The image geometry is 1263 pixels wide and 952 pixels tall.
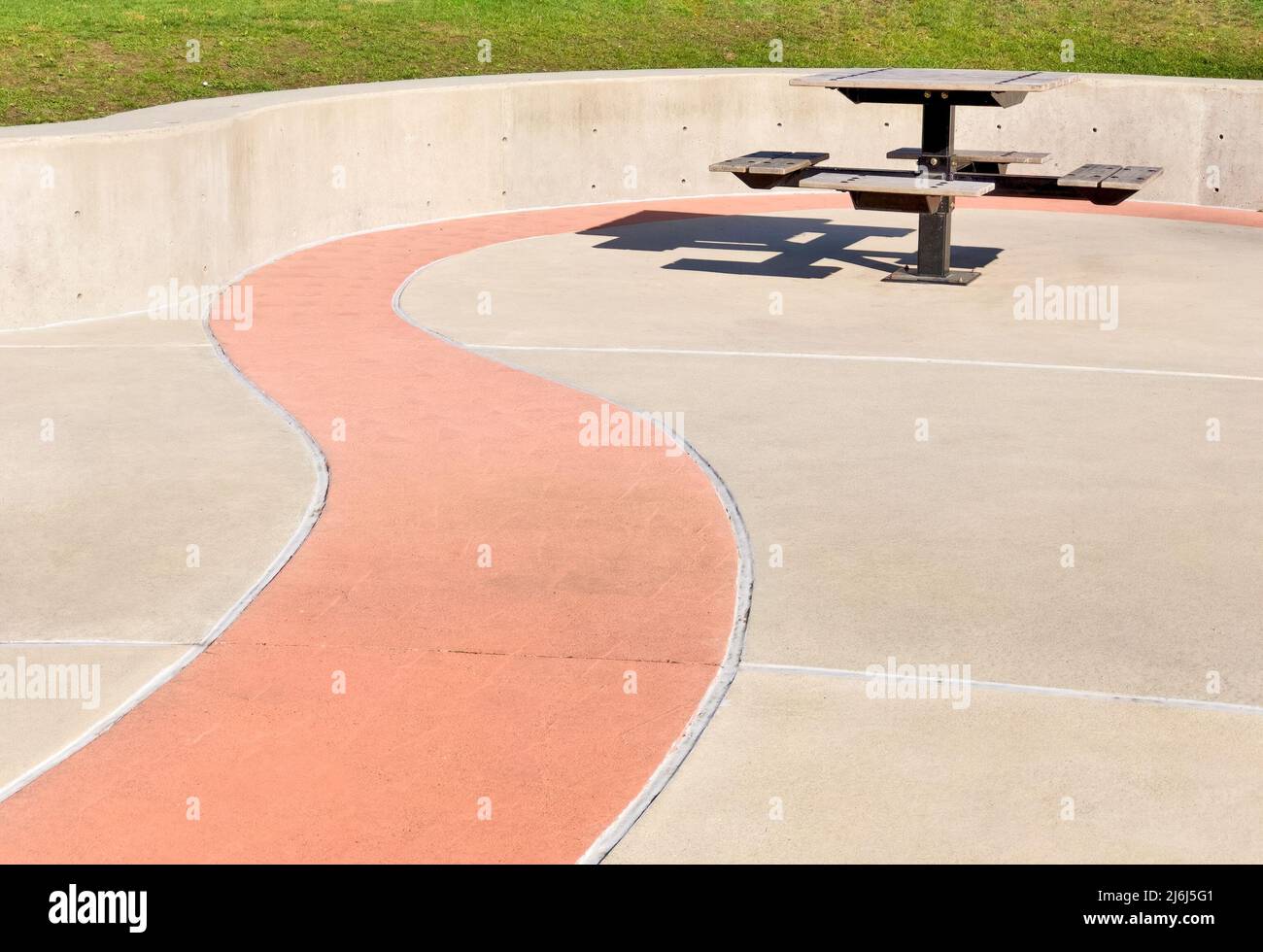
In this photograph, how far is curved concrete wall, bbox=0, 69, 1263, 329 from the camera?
1200cm

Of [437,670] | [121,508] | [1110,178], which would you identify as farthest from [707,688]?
[1110,178]

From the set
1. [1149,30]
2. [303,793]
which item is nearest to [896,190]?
[303,793]

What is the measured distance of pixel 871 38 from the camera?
73.2 feet

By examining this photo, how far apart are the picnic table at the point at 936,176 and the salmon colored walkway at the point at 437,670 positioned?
4798 millimetres

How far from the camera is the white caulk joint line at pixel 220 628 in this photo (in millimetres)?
5211

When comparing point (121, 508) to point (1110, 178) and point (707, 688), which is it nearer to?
point (707, 688)

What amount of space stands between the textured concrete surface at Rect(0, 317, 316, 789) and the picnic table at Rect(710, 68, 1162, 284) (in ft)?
18.0

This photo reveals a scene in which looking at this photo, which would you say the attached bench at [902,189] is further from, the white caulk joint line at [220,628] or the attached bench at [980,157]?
the white caulk joint line at [220,628]

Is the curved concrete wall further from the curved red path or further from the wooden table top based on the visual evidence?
the wooden table top

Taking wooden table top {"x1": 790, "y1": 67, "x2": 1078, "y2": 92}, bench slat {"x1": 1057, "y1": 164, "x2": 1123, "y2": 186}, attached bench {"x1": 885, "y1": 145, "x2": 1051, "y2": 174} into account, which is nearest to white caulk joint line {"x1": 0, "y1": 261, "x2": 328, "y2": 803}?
wooden table top {"x1": 790, "y1": 67, "x2": 1078, "y2": 92}

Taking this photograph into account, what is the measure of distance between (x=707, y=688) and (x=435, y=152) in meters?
12.4

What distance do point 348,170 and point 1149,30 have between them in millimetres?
12069

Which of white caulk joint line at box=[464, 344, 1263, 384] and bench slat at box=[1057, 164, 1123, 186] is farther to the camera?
bench slat at box=[1057, 164, 1123, 186]
